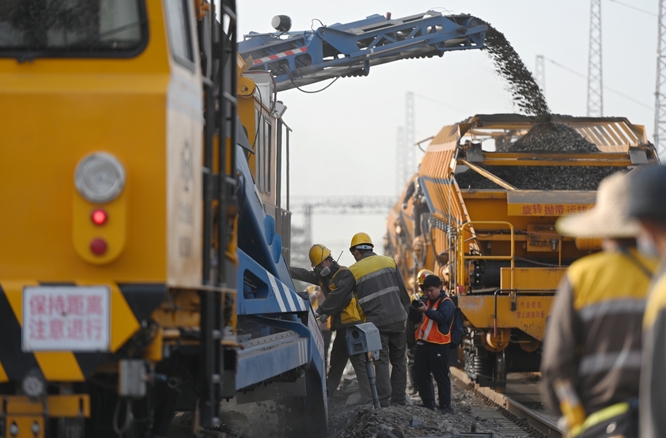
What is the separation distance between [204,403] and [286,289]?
102 inches

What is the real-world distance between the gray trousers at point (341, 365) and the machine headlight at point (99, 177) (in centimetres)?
678

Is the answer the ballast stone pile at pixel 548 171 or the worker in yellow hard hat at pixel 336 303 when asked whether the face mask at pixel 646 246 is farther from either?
the ballast stone pile at pixel 548 171

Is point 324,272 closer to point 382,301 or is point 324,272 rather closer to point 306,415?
point 382,301

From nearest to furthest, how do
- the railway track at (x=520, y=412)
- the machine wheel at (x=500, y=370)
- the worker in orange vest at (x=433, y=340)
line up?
1. the railway track at (x=520, y=412)
2. the worker in orange vest at (x=433, y=340)
3. the machine wheel at (x=500, y=370)

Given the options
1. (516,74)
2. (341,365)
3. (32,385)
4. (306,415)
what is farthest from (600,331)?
(516,74)

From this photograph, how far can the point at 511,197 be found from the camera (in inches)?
474

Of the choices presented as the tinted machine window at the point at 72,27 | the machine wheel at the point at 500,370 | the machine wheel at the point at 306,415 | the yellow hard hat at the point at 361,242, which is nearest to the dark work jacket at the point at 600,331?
the tinted machine window at the point at 72,27

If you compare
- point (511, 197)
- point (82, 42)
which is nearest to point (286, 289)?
point (82, 42)

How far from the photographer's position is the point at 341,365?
11016mm

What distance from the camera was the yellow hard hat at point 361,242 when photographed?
446 inches

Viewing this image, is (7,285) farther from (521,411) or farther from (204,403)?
(521,411)

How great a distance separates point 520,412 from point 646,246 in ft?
26.5

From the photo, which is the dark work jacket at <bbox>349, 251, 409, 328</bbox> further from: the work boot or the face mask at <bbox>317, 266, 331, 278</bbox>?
the work boot

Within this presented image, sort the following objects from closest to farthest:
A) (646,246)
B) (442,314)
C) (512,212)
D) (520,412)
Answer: (646,246), (442,314), (520,412), (512,212)
